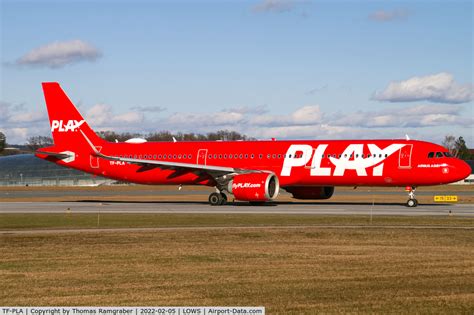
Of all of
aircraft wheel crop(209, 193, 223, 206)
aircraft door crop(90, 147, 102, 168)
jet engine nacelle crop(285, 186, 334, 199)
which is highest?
aircraft door crop(90, 147, 102, 168)

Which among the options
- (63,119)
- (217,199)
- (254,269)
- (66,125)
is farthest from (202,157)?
(254,269)

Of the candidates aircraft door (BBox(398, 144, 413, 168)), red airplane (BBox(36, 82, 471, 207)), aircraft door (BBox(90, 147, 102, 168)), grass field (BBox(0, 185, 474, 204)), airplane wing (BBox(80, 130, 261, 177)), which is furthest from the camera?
grass field (BBox(0, 185, 474, 204))

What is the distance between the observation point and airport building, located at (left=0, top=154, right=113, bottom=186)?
114m

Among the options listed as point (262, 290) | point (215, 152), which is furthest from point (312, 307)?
point (215, 152)

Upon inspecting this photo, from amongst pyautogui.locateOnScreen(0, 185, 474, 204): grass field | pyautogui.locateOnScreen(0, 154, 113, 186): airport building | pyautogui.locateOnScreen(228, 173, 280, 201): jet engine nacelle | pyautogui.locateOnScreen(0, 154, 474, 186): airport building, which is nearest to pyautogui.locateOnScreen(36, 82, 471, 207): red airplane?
pyautogui.locateOnScreen(228, 173, 280, 201): jet engine nacelle

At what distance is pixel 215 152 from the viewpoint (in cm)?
5194

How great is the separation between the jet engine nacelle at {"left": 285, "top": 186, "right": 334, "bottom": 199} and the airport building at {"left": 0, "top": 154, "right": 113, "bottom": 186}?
65.7m

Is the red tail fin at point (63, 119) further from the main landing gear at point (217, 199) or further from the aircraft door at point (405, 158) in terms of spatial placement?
the aircraft door at point (405, 158)

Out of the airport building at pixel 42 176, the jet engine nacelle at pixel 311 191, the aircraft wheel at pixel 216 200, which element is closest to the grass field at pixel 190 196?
the jet engine nacelle at pixel 311 191

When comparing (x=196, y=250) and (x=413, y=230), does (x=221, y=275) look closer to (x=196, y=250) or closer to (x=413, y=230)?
(x=196, y=250)

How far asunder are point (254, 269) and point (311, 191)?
31510 millimetres

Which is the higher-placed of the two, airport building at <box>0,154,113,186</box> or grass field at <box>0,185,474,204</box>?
grass field at <box>0,185,474,204</box>

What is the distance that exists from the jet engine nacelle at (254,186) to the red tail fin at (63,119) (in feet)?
45.8

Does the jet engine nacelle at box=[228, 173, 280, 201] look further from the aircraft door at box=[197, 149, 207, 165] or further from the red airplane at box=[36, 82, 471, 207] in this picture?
the aircraft door at box=[197, 149, 207, 165]
